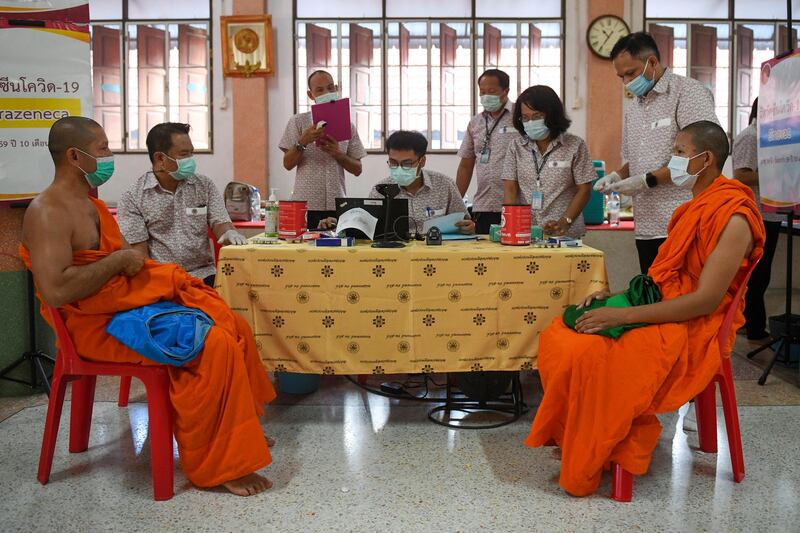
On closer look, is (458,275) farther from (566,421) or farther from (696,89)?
(696,89)

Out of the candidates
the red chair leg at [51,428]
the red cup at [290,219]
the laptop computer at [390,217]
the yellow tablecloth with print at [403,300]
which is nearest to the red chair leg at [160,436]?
the red chair leg at [51,428]

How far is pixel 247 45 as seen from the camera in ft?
23.4

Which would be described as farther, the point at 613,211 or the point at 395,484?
the point at 613,211

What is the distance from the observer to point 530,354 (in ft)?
8.39

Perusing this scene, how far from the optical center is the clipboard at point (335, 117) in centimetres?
354

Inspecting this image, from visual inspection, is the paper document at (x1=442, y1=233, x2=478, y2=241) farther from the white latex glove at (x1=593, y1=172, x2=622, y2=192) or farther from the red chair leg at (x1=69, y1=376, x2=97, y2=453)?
the red chair leg at (x1=69, y1=376, x2=97, y2=453)

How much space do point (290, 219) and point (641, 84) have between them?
1.57m

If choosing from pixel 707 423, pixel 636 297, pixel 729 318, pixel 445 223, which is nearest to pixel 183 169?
pixel 445 223

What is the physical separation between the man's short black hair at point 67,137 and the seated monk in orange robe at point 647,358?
162 centimetres

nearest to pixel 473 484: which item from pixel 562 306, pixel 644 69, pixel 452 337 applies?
pixel 452 337

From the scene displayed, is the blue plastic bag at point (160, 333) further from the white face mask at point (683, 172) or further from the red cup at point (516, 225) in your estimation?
the white face mask at point (683, 172)

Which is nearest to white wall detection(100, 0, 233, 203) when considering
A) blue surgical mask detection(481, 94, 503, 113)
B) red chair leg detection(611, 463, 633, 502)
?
blue surgical mask detection(481, 94, 503, 113)

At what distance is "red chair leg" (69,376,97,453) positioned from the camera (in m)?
2.51

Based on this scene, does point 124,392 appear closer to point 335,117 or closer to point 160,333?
point 160,333
